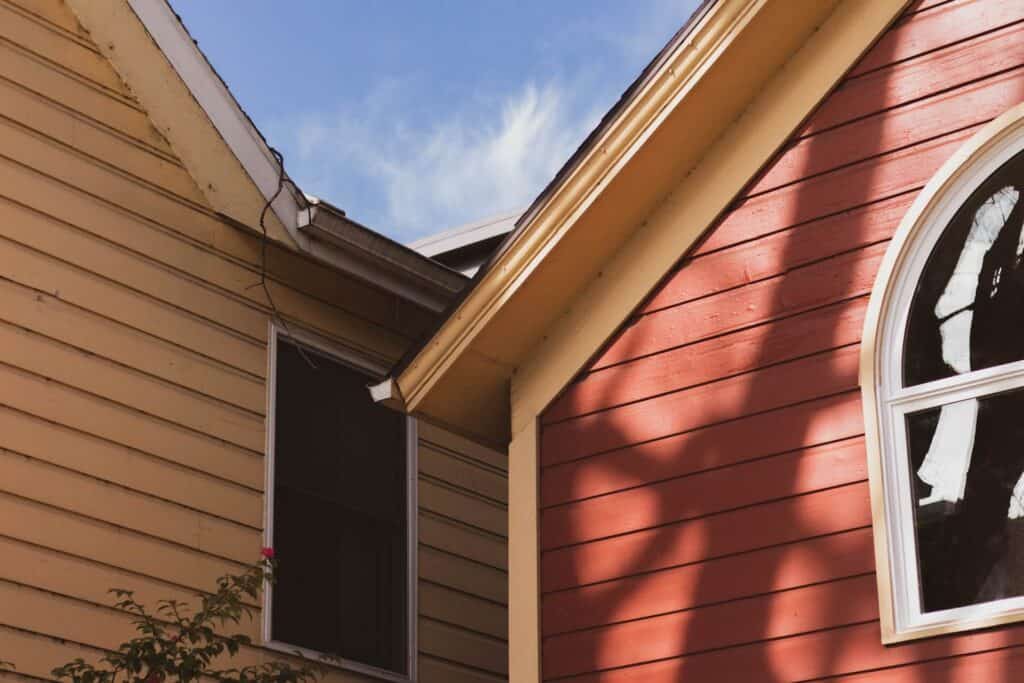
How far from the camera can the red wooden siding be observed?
6320 mm

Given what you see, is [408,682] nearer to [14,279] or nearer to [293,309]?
[293,309]

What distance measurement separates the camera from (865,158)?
6781 millimetres

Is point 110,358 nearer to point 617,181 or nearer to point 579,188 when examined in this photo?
point 579,188

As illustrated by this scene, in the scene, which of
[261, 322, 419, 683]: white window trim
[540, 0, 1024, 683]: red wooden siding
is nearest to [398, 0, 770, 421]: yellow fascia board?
[540, 0, 1024, 683]: red wooden siding

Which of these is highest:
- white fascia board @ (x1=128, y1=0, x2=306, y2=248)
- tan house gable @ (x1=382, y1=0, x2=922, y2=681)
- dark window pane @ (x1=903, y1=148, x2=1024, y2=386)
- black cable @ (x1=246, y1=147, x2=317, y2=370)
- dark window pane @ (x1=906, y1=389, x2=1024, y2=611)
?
white fascia board @ (x1=128, y1=0, x2=306, y2=248)

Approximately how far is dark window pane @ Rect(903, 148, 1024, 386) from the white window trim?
3504 mm

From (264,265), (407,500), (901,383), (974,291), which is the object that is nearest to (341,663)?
(407,500)

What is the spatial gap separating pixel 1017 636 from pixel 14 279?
187 inches

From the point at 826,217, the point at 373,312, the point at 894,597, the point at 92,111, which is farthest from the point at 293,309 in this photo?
the point at 894,597

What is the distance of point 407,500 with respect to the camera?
9812mm

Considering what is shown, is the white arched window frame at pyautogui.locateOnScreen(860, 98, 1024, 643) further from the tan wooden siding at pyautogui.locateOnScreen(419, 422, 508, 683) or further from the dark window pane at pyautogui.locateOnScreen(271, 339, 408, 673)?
the tan wooden siding at pyautogui.locateOnScreen(419, 422, 508, 683)

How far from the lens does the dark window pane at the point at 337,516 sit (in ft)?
29.8

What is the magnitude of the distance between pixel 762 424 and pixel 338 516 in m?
3.46

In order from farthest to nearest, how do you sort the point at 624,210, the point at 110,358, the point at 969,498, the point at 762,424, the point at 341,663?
the point at 341,663 → the point at 110,358 → the point at 624,210 → the point at 762,424 → the point at 969,498
